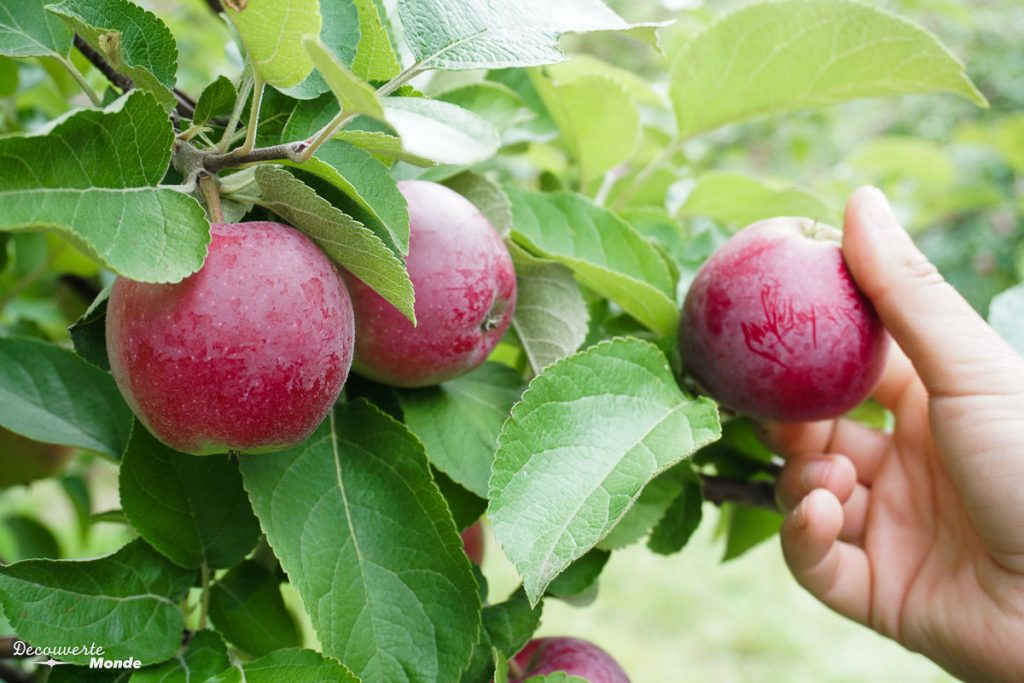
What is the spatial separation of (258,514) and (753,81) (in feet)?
2.37

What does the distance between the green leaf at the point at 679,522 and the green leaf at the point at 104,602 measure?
0.46 metres

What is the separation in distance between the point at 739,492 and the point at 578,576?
0.34 meters

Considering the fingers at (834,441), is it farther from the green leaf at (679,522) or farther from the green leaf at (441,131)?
the green leaf at (441,131)

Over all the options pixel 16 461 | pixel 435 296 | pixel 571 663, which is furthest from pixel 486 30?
pixel 16 461

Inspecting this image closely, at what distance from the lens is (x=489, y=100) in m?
0.85

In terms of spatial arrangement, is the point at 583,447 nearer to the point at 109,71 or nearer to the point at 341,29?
the point at 341,29

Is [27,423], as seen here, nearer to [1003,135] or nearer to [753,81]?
[753,81]

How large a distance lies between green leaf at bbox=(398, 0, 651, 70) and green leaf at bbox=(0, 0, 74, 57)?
0.81ft

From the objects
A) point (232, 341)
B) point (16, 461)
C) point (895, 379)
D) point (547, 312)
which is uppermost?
point (232, 341)

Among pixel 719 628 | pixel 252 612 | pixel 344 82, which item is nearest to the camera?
pixel 344 82

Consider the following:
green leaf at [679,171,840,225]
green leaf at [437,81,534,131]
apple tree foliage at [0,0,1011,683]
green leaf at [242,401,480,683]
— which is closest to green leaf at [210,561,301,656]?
apple tree foliage at [0,0,1011,683]

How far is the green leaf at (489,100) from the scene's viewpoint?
84 cm

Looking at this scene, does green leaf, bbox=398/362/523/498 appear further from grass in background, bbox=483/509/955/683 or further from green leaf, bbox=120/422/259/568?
grass in background, bbox=483/509/955/683

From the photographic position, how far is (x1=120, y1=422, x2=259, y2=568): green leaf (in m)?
0.67
